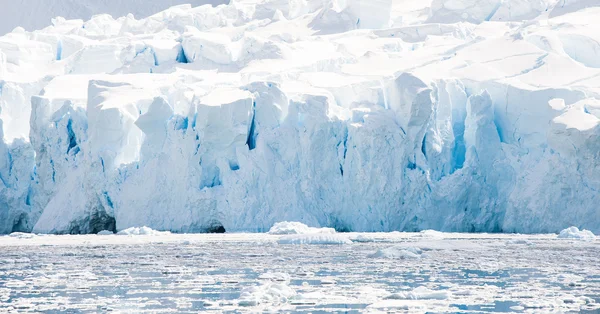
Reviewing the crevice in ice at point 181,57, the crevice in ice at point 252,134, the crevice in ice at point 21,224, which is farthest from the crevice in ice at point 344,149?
the crevice in ice at point 181,57

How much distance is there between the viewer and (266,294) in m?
8.04

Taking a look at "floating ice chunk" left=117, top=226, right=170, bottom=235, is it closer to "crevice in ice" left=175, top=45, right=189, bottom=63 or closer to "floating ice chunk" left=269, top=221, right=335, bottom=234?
"floating ice chunk" left=269, top=221, right=335, bottom=234

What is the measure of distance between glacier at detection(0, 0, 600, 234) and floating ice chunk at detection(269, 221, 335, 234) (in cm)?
126

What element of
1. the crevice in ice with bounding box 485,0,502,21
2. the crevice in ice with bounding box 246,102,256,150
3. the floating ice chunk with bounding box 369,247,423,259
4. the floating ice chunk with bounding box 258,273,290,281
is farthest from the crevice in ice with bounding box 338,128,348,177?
the crevice in ice with bounding box 485,0,502,21

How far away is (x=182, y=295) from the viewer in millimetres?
8266

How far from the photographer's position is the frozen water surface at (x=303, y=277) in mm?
7598

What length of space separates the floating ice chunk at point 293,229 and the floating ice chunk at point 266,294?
393 inches

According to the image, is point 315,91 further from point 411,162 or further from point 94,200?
point 94,200

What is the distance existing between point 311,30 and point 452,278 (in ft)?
79.0

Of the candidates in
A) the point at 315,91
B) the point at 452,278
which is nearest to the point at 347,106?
the point at 315,91

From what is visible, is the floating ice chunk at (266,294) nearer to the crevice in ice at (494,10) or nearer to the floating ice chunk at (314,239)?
the floating ice chunk at (314,239)

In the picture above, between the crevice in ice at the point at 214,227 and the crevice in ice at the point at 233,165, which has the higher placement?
the crevice in ice at the point at 233,165

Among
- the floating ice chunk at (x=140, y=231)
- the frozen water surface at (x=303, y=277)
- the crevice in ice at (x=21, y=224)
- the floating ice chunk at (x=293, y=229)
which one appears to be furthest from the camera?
the crevice in ice at (x=21, y=224)

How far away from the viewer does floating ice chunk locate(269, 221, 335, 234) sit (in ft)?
61.1
